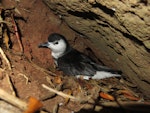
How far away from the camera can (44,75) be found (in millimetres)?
3631

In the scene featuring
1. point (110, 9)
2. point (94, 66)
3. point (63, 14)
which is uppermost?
point (110, 9)

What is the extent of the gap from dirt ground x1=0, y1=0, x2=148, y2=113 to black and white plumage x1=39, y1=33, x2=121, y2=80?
A: 0.36 feet

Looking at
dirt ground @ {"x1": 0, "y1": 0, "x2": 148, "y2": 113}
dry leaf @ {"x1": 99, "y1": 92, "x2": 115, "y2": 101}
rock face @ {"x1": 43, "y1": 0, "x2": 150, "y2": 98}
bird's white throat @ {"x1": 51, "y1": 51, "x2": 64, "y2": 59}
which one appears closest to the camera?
rock face @ {"x1": 43, "y1": 0, "x2": 150, "y2": 98}

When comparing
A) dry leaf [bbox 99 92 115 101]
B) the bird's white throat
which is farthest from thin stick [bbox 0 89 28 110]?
the bird's white throat


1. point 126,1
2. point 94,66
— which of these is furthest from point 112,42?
point 126,1

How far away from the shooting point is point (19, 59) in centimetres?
358

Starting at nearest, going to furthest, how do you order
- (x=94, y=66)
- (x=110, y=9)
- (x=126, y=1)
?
(x=126, y=1), (x=110, y=9), (x=94, y=66)

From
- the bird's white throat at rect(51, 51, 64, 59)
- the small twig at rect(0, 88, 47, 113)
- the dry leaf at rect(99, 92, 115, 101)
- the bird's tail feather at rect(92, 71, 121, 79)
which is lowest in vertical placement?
the bird's white throat at rect(51, 51, 64, 59)

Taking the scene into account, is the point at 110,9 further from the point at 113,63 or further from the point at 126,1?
the point at 113,63

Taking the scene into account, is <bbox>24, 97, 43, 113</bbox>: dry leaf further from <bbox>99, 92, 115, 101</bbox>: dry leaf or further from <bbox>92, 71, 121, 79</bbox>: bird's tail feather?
<bbox>92, 71, 121, 79</bbox>: bird's tail feather

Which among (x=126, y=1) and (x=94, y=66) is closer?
(x=126, y=1)

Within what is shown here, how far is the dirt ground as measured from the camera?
3088 millimetres

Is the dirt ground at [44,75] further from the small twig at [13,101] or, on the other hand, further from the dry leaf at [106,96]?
the small twig at [13,101]

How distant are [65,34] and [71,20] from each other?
1.99 feet
